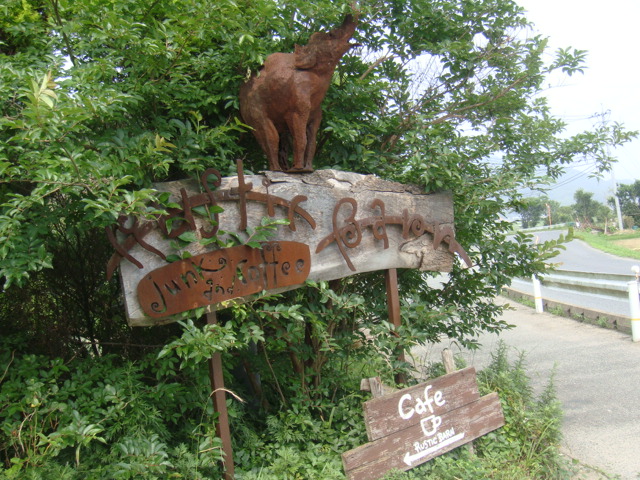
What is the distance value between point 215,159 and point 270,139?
385 millimetres

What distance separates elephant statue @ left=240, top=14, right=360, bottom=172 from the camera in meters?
3.19

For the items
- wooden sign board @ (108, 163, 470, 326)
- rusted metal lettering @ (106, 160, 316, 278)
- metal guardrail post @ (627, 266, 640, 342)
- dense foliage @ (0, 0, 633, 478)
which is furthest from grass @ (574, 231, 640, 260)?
rusted metal lettering @ (106, 160, 316, 278)

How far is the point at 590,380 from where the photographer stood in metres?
5.64

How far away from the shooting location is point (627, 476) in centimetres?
355

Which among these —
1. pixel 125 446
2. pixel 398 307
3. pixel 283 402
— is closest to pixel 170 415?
pixel 125 446

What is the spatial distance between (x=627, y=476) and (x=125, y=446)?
337 cm

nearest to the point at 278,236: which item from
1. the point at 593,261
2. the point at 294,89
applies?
the point at 294,89

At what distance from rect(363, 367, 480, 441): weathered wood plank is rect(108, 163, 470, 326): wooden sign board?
855 mm

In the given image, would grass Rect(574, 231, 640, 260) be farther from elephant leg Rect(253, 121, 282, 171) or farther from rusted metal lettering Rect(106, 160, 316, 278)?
rusted metal lettering Rect(106, 160, 316, 278)

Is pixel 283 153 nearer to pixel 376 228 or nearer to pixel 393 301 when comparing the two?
pixel 376 228

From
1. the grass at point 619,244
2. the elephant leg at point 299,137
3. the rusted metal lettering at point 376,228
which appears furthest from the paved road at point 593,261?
the elephant leg at point 299,137

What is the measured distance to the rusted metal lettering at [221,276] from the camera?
8.80 feet

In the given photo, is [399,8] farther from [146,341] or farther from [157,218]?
[146,341]

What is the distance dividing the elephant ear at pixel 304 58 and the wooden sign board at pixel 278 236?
690 millimetres
